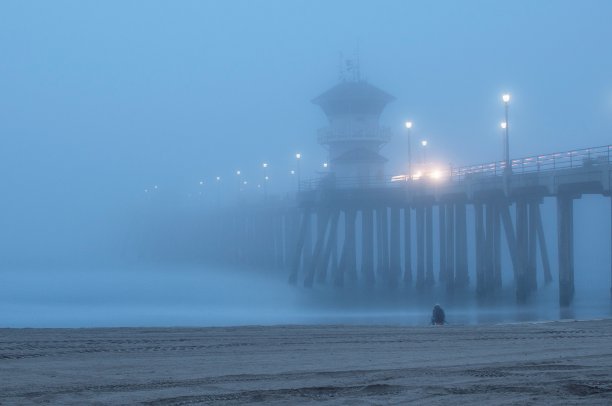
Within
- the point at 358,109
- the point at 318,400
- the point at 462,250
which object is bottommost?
the point at 318,400

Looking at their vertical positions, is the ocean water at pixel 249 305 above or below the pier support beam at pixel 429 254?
below

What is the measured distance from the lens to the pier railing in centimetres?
2470

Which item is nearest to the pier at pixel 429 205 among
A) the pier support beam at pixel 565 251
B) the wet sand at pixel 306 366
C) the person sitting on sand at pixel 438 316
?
the pier support beam at pixel 565 251

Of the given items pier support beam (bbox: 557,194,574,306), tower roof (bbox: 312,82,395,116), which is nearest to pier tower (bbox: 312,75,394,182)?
tower roof (bbox: 312,82,395,116)

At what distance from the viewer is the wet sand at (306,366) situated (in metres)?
7.38

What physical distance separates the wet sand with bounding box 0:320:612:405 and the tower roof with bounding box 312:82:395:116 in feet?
108

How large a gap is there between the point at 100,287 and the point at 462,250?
2261 cm

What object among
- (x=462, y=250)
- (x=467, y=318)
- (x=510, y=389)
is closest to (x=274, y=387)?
(x=510, y=389)

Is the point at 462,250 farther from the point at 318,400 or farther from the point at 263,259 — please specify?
the point at 263,259

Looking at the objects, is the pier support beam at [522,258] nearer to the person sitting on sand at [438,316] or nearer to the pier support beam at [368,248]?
the person sitting on sand at [438,316]

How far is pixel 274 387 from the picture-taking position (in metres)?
7.89

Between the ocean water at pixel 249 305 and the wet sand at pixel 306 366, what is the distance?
10188 mm

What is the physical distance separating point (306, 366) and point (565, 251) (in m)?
16.2

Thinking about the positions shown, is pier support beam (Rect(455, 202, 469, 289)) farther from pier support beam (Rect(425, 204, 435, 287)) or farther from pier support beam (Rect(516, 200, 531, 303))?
pier support beam (Rect(516, 200, 531, 303))
